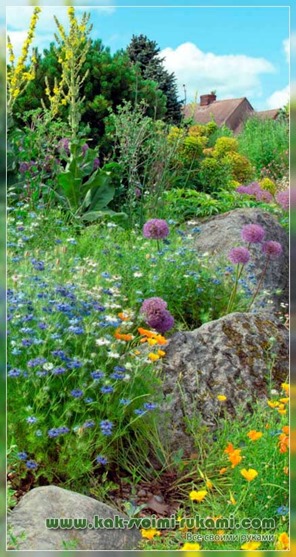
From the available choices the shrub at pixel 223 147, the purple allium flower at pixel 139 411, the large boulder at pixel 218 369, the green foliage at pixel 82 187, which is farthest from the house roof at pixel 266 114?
the purple allium flower at pixel 139 411

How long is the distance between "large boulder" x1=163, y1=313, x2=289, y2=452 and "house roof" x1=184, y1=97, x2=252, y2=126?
6798mm

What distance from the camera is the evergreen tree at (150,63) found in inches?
287

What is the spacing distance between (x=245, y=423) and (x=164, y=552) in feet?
3.23

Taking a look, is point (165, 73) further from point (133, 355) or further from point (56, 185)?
point (133, 355)

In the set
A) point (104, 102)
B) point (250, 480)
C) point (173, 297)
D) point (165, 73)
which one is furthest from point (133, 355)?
point (165, 73)

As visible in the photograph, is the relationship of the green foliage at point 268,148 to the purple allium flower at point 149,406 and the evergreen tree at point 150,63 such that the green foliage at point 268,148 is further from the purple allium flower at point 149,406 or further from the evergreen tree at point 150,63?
the purple allium flower at point 149,406

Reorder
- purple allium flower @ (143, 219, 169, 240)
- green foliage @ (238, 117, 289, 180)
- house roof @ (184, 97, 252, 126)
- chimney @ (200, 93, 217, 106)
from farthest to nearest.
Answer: chimney @ (200, 93, 217, 106) < green foliage @ (238, 117, 289, 180) < house roof @ (184, 97, 252, 126) < purple allium flower @ (143, 219, 169, 240)

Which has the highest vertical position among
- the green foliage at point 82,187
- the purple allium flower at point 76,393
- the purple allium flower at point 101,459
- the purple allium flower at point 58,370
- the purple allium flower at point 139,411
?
the green foliage at point 82,187

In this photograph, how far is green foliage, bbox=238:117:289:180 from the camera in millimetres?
10848

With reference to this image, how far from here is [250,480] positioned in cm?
264

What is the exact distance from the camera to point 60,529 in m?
2.39

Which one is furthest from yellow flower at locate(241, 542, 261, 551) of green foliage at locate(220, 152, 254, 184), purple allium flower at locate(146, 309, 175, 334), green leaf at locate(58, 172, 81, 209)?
green foliage at locate(220, 152, 254, 184)

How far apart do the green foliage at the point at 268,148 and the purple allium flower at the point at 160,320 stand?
291 inches

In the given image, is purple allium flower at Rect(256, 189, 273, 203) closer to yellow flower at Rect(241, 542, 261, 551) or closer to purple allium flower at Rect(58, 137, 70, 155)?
purple allium flower at Rect(58, 137, 70, 155)
